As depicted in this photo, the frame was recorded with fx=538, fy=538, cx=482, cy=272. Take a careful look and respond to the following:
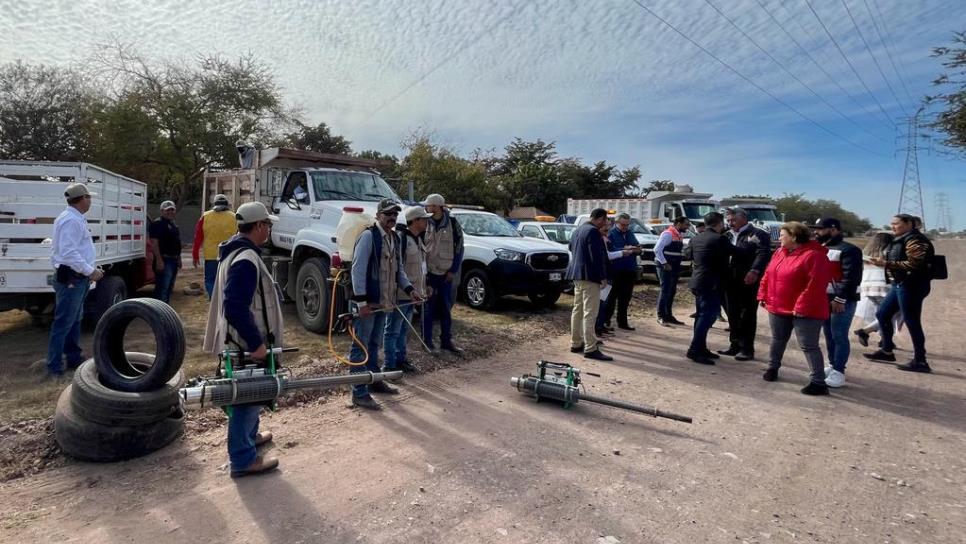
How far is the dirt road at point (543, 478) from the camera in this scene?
9.71 feet

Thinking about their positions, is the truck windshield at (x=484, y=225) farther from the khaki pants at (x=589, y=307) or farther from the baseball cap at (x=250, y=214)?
the baseball cap at (x=250, y=214)

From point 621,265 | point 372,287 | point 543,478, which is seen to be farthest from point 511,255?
point 543,478

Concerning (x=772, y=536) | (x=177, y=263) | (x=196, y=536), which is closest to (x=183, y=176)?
(x=177, y=263)

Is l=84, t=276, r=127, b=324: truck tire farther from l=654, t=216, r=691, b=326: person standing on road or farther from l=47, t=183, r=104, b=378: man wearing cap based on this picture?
l=654, t=216, r=691, b=326: person standing on road

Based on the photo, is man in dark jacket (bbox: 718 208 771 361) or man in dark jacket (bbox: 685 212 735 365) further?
man in dark jacket (bbox: 718 208 771 361)

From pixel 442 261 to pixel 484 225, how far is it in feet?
12.7

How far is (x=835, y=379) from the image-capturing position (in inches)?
228

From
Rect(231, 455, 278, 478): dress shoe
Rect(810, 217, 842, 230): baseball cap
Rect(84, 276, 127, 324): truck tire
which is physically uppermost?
Rect(810, 217, 842, 230): baseball cap

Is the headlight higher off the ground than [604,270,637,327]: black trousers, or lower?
higher

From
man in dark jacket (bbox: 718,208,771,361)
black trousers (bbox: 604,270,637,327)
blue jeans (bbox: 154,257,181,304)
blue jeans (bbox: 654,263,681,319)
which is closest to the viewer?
A: man in dark jacket (bbox: 718,208,771,361)

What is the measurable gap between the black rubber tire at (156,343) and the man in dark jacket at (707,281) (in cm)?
566

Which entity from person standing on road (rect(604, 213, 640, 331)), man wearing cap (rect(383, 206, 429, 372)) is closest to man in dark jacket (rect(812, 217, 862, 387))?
person standing on road (rect(604, 213, 640, 331))

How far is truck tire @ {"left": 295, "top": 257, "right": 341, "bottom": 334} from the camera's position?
23.1 ft

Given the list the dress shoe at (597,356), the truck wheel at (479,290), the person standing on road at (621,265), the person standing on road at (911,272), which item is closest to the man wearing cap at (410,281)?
the dress shoe at (597,356)
